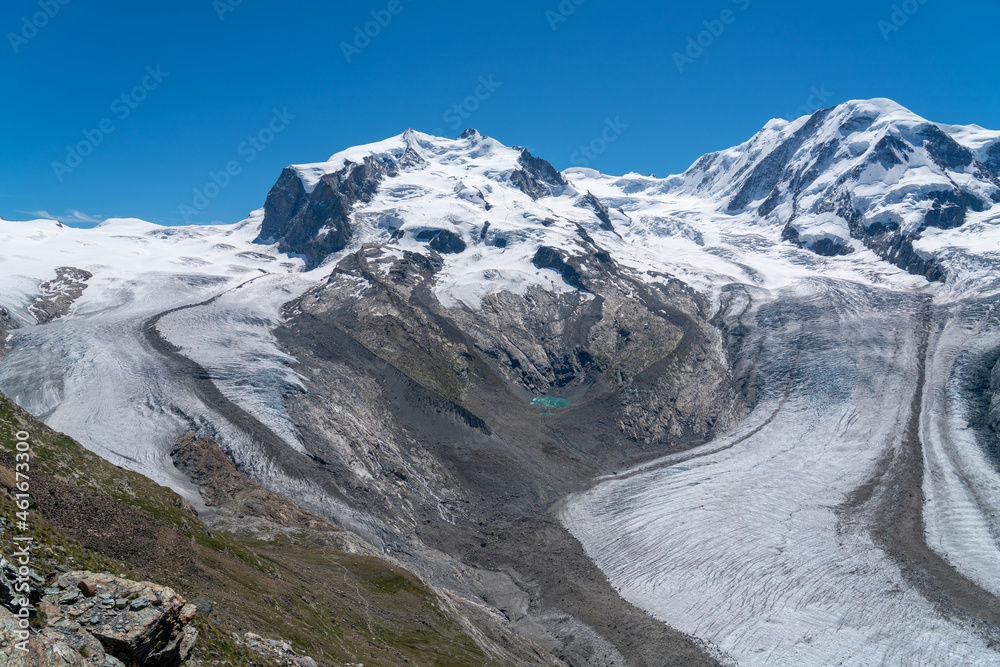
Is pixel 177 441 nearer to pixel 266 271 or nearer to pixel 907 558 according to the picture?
pixel 907 558

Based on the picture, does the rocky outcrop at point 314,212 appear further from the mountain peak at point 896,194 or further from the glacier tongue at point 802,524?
the mountain peak at point 896,194

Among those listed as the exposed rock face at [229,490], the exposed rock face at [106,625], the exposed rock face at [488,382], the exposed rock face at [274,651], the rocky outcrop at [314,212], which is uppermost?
the rocky outcrop at [314,212]

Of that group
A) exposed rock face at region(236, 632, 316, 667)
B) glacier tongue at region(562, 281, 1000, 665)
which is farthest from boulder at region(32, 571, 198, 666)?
glacier tongue at region(562, 281, 1000, 665)

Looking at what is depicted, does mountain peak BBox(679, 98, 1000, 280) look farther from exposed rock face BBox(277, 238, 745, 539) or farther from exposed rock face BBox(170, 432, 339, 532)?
exposed rock face BBox(170, 432, 339, 532)

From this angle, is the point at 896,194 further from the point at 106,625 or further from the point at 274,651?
the point at 106,625

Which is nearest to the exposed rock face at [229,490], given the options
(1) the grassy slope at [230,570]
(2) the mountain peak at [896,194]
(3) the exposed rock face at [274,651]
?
(1) the grassy slope at [230,570]

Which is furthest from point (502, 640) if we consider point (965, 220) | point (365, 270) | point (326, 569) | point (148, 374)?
point (965, 220)
